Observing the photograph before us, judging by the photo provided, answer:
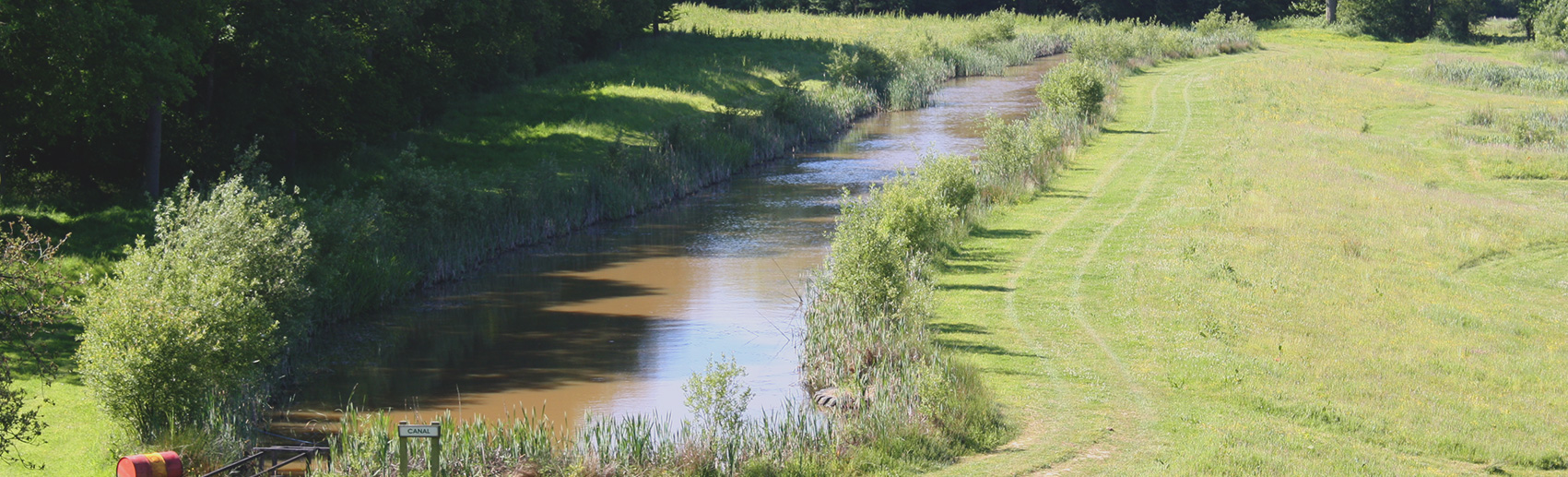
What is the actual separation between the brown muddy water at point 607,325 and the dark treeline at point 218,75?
6.89m

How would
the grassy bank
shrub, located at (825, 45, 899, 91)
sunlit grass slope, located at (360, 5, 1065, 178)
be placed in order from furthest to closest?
shrub, located at (825, 45, 899, 91) < sunlit grass slope, located at (360, 5, 1065, 178) < the grassy bank

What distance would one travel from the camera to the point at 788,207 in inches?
1323

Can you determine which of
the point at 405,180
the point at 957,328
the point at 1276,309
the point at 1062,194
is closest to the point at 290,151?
the point at 405,180

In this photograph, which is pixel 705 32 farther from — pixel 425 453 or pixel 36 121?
pixel 425 453

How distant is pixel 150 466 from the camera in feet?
39.7

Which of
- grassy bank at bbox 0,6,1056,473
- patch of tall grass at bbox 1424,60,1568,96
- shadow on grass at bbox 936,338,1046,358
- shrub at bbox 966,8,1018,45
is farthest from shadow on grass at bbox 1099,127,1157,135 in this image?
shrub at bbox 966,8,1018,45

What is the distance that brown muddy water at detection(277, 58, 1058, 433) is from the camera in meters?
18.0

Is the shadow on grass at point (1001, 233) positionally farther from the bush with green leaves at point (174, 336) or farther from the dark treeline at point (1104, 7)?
the dark treeline at point (1104, 7)

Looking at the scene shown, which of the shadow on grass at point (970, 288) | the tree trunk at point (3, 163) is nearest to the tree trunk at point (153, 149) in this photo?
the tree trunk at point (3, 163)

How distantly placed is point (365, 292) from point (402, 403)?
5.48 meters

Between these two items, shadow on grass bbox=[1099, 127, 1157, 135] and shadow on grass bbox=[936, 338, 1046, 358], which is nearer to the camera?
shadow on grass bbox=[936, 338, 1046, 358]

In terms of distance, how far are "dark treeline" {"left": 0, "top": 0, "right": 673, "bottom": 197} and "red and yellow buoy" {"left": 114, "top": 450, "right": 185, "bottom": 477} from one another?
11.6m

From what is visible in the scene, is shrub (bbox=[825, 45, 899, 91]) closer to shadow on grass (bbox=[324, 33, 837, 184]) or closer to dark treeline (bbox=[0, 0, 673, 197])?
shadow on grass (bbox=[324, 33, 837, 184])

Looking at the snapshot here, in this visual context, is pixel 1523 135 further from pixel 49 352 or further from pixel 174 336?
pixel 49 352
